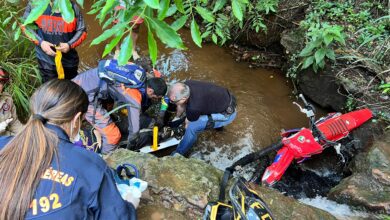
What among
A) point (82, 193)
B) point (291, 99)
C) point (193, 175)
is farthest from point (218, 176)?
point (291, 99)

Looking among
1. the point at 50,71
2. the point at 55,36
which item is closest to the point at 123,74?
the point at 55,36

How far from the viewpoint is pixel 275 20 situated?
17.6ft

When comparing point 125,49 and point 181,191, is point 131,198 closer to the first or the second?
point 181,191

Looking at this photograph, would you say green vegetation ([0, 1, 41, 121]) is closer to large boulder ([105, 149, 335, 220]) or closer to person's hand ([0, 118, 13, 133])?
person's hand ([0, 118, 13, 133])

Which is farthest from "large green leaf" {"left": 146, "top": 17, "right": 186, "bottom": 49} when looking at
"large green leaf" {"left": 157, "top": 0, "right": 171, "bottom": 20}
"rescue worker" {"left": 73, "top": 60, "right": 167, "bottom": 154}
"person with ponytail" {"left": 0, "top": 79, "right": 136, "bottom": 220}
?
"rescue worker" {"left": 73, "top": 60, "right": 167, "bottom": 154}

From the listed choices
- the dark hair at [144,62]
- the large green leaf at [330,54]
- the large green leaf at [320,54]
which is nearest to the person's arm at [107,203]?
the dark hair at [144,62]

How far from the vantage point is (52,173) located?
1539 mm

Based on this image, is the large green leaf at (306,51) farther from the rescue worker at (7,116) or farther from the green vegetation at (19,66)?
the rescue worker at (7,116)

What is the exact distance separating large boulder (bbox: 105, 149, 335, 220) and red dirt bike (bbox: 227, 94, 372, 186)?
0.98m

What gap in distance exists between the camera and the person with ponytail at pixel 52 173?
1496mm

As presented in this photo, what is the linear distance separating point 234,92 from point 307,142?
5.10 feet

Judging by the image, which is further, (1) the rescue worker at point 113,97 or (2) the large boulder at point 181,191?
(1) the rescue worker at point 113,97

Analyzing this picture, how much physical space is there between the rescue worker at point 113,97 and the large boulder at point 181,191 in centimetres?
78

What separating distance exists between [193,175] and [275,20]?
11.6 feet
